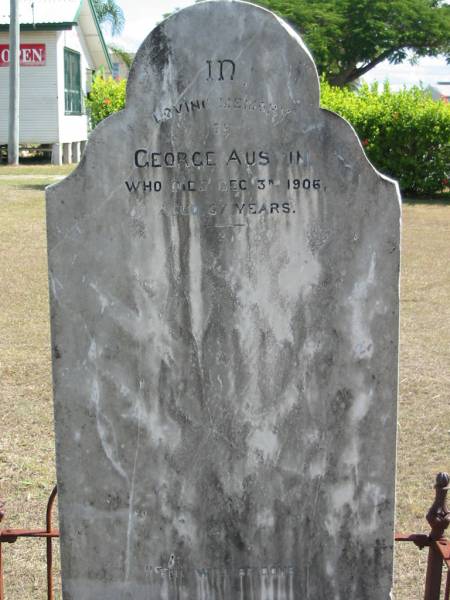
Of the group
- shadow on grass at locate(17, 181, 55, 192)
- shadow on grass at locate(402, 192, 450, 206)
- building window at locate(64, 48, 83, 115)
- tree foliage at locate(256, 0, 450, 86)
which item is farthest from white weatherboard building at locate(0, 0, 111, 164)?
shadow on grass at locate(402, 192, 450, 206)

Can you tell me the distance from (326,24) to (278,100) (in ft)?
118

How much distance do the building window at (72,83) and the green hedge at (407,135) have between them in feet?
43.3

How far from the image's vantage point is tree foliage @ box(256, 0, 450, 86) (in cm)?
3625

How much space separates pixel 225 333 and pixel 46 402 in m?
3.85

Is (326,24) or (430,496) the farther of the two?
(326,24)

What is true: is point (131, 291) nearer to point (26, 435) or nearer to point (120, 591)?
point (120, 591)

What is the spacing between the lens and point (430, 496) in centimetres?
485

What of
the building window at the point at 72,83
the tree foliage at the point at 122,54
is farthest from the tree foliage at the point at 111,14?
the building window at the point at 72,83

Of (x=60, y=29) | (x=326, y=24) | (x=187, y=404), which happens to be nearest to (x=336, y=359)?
(x=187, y=404)

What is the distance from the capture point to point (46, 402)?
253 inches

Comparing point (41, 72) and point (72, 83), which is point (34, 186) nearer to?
point (41, 72)

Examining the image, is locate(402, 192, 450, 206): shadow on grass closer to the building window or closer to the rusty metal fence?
the building window

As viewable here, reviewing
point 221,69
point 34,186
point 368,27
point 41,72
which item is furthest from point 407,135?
point 368,27

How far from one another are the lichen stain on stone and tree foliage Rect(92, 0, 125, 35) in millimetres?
47940
